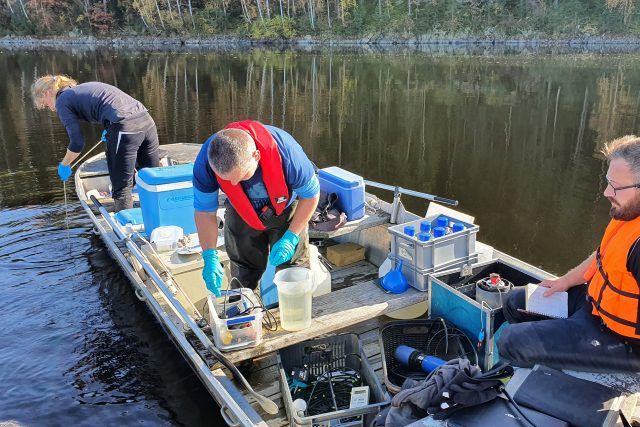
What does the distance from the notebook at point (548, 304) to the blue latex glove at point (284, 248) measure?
1626mm

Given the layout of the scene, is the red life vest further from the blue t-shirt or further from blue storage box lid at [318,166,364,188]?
blue storage box lid at [318,166,364,188]

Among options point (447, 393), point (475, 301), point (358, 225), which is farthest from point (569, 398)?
point (358, 225)

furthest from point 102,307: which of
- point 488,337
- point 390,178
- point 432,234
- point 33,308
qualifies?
point 390,178

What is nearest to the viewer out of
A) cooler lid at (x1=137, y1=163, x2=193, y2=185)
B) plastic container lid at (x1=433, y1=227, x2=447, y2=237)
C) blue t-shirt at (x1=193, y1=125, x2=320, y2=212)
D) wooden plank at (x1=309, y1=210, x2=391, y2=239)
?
blue t-shirt at (x1=193, y1=125, x2=320, y2=212)

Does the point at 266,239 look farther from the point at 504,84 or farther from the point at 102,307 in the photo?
the point at 504,84

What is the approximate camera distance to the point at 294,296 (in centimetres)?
382

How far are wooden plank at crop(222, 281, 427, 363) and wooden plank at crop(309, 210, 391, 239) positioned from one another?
75cm

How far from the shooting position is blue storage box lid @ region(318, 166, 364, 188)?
5559mm

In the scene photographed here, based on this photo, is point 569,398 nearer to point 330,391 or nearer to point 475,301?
point 475,301

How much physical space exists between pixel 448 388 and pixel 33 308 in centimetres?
523

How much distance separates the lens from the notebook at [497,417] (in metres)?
2.57

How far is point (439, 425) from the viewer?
2.64 metres

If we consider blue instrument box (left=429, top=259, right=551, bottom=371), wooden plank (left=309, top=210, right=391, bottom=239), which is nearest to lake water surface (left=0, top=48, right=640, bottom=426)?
wooden plank (left=309, top=210, right=391, bottom=239)

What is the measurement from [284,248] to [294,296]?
35cm
